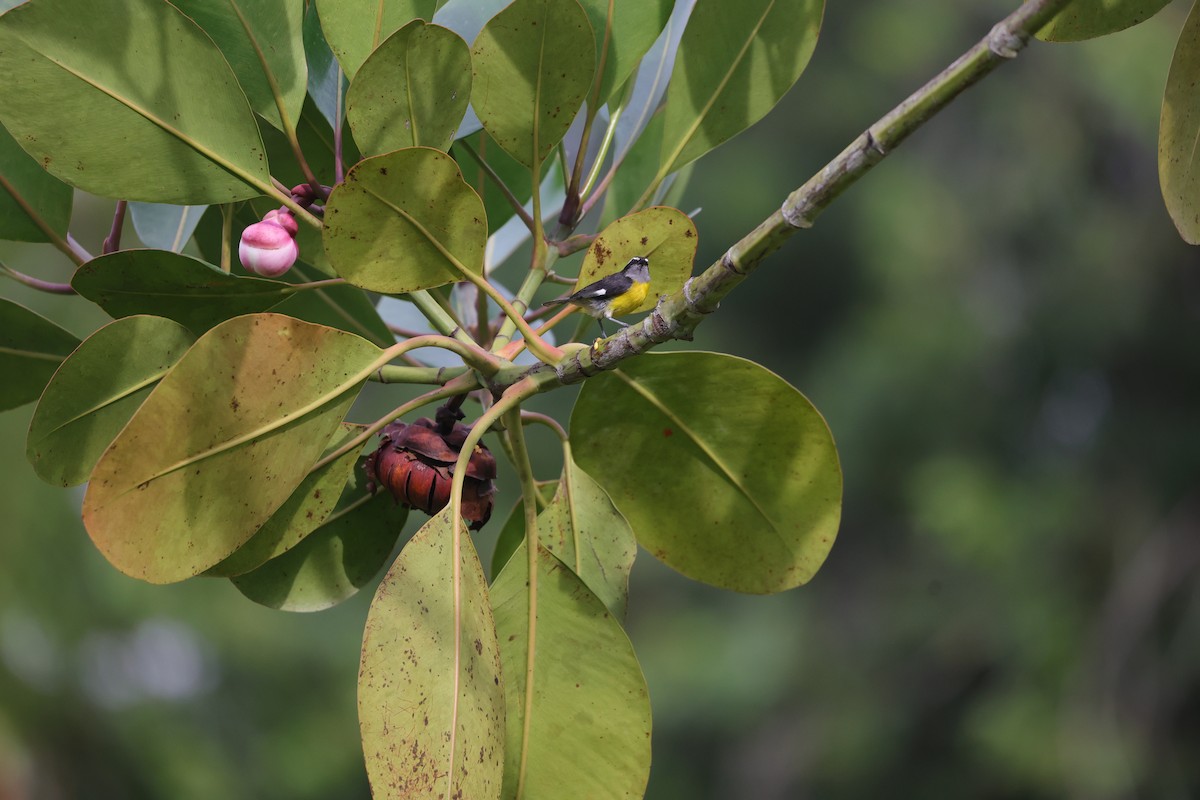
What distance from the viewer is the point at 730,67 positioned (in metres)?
0.60

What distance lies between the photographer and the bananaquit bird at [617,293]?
1.78ft

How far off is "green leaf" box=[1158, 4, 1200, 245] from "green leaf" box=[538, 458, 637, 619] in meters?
0.31

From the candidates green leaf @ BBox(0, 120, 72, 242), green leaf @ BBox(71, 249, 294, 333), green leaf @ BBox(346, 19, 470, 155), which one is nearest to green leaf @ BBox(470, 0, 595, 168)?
green leaf @ BBox(346, 19, 470, 155)

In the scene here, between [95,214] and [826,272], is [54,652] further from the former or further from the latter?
[826,272]

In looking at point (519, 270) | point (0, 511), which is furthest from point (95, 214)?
point (519, 270)

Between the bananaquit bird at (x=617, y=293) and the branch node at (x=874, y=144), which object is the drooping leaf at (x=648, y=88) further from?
the branch node at (x=874, y=144)

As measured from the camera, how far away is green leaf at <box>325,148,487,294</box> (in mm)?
459

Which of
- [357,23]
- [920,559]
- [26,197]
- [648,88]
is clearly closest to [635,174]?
[648,88]

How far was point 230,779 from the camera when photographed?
184 inches

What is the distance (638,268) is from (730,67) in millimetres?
145

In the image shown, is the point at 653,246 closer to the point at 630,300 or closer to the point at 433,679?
the point at 630,300

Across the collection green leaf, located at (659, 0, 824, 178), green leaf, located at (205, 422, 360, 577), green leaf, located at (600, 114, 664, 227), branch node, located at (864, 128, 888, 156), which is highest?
branch node, located at (864, 128, 888, 156)

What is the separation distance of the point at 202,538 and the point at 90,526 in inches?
1.8

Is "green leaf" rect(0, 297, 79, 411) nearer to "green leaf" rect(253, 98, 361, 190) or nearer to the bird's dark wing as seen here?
"green leaf" rect(253, 98, 361, 190)
